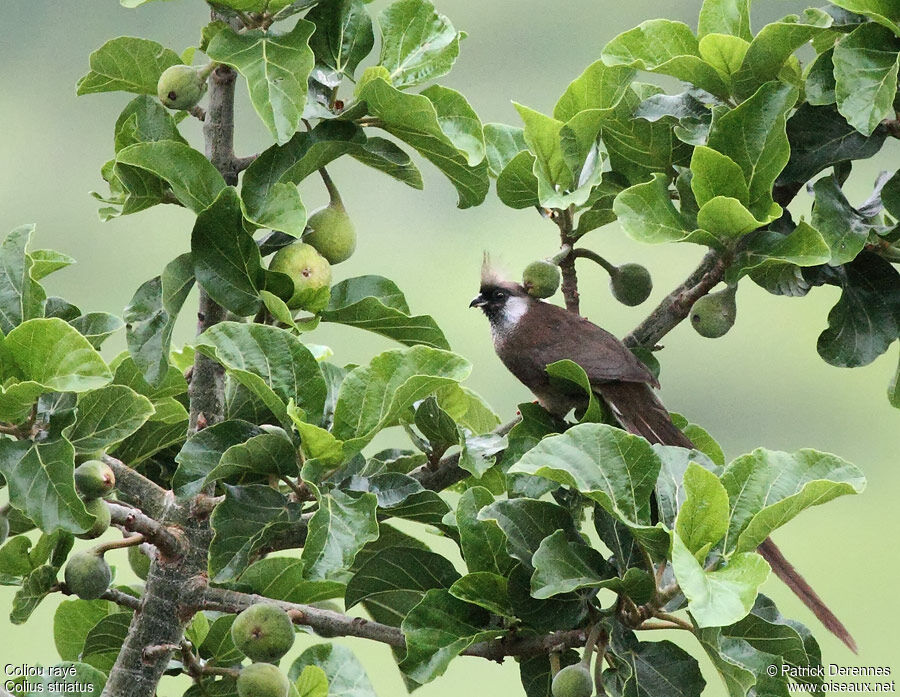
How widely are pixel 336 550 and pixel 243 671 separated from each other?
176mm

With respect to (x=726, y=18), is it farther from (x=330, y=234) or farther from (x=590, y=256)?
(x=330, y=234)

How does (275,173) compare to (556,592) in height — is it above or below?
above

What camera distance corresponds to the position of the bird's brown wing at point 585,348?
126 cm

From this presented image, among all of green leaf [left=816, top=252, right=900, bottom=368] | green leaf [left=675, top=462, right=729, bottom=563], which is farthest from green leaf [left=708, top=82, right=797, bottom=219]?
green leaf [left=675, top=462, right=729, bottom=563]

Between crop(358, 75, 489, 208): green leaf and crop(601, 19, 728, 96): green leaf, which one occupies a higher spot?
crop(601, 19, 728, 96): green leaf

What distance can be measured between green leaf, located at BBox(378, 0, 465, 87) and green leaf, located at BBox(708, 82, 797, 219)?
0.25 meters

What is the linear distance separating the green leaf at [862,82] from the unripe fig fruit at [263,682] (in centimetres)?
65

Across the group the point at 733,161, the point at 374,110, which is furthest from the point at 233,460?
the point at 733,161

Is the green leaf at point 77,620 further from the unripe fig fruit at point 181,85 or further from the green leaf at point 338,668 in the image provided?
the unripe fig fruit at point 181,85

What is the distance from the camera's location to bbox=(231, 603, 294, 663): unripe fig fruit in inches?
35.3

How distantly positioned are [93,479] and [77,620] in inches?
13.1

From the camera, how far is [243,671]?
0.92 m

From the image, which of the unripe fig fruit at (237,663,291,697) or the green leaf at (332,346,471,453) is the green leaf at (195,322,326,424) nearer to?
the green leaf at (332,346,471,453)

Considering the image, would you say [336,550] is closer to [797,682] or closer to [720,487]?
[720,487]
